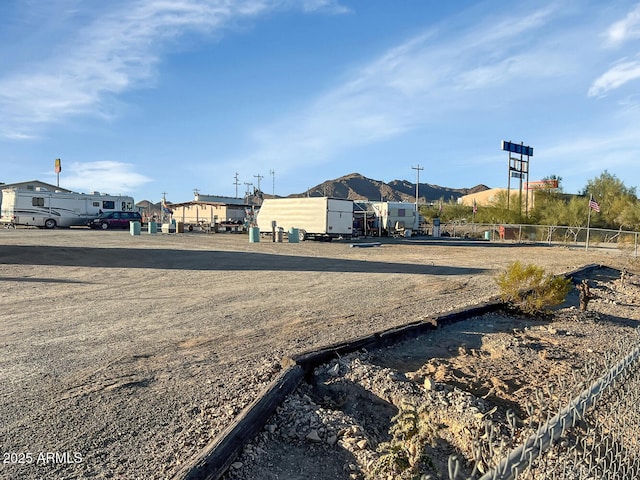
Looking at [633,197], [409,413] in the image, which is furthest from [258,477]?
[633,197]

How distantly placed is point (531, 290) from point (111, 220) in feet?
118

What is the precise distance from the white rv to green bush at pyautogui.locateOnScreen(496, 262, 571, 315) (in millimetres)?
35870

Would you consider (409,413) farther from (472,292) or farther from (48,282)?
(48,282)

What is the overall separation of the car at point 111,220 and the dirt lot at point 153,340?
2476 centimetres

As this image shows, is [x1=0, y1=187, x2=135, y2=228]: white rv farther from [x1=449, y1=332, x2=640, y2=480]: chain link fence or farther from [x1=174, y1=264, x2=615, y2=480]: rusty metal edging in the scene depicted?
[x1=449, y1=332, x2=640, y2=480]: chain link fence

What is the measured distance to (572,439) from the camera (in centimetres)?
379

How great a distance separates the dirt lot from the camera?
3.33 meters

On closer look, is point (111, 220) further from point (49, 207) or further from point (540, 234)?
A: point (540, 234)

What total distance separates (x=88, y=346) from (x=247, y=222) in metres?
33.9

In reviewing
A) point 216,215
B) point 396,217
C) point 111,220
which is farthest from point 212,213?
point 396,217

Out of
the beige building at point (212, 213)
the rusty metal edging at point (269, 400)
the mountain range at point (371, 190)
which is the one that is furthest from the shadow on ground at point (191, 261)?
the mountain range at point (371, 190)

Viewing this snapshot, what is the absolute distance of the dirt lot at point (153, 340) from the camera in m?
3.33

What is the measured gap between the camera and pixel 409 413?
→ 10.9 feet

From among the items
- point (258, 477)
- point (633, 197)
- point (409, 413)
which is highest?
point (633, 197)
